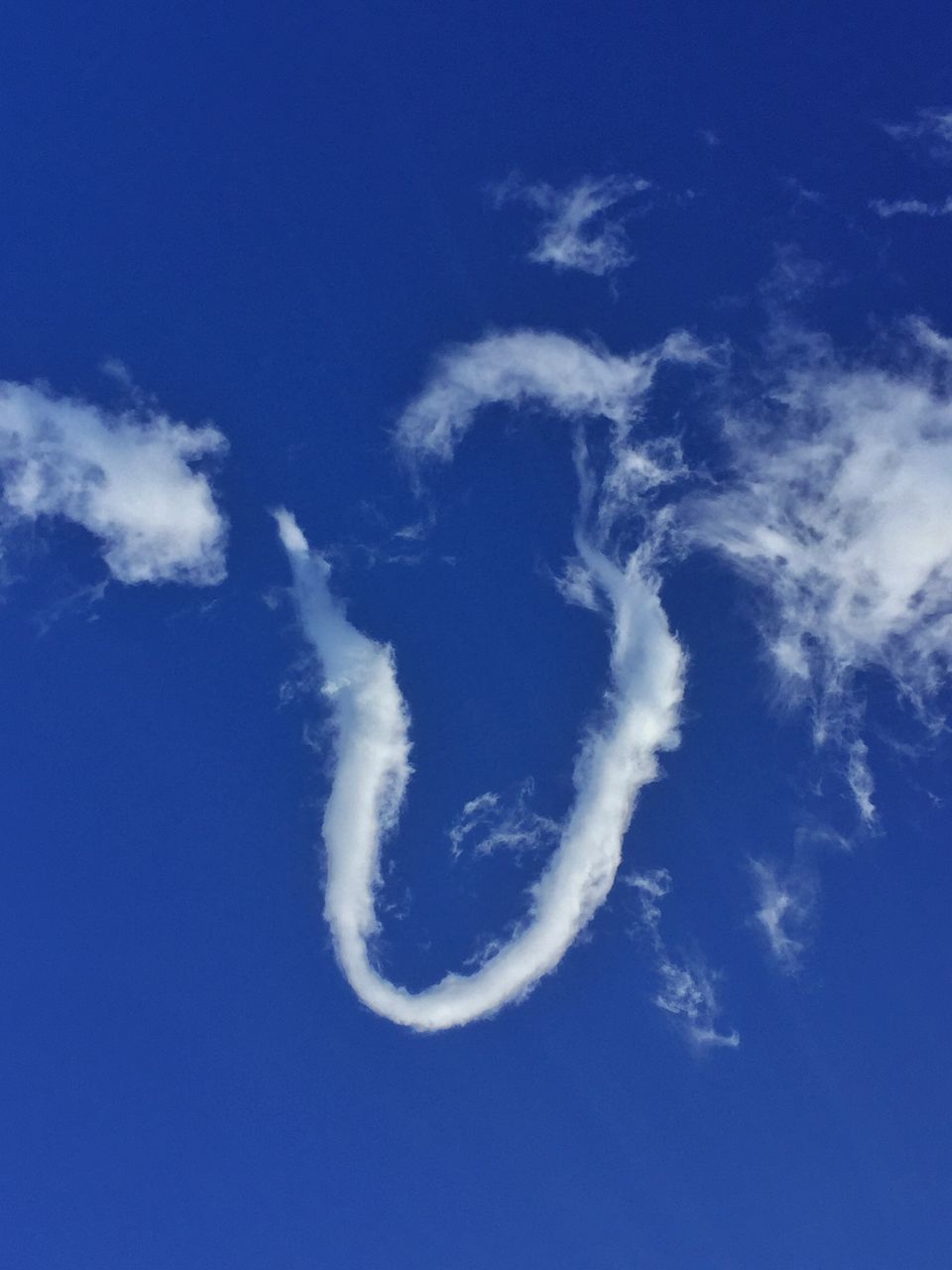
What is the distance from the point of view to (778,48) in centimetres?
11656

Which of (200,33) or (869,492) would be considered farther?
(200,33)

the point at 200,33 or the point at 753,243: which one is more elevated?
the point at 200,33

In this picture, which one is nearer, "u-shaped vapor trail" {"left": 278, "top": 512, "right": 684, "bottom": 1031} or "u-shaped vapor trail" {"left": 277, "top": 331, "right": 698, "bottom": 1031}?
"u-shaped vapor trail" {"left": 278, "top": 512, "right": 684, "bottom": 1031}

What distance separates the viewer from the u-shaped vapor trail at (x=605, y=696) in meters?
111

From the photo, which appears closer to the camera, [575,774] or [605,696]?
[605,696]

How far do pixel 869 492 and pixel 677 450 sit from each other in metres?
20.9

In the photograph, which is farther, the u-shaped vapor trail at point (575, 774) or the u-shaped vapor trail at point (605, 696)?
the u-shaped vapor trail at point (605, 696)

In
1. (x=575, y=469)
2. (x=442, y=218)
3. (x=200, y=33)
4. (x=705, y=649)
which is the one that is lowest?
(x=705, y=649)

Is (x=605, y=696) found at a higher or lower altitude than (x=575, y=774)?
higher

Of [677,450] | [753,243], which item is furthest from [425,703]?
[753,243]

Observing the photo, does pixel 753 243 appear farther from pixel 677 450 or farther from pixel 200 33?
pixel 200 33

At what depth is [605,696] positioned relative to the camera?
112 metres

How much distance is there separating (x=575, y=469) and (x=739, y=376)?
2079 centimetres

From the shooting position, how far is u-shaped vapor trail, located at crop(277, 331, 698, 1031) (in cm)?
11144
